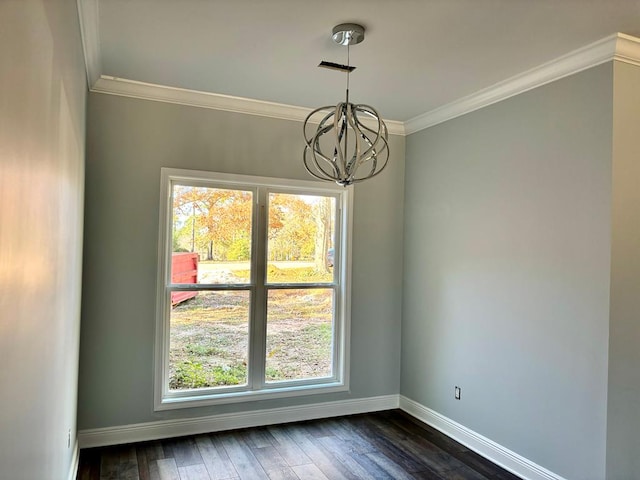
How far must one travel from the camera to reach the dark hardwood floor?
3.07 m

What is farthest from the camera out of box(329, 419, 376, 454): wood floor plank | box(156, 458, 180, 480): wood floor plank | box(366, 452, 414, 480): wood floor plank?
box(329, 419, 376, 454): wood floor plank

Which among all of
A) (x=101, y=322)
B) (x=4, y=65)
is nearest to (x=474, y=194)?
(x=101, y=322)

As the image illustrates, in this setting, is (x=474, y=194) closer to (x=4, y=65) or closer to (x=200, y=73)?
(x=200, y=73)

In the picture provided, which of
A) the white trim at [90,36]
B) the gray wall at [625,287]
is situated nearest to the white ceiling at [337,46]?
the white trim at [90,36]

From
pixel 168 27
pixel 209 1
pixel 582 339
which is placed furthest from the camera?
pixel 582 339

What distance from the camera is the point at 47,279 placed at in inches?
66.0

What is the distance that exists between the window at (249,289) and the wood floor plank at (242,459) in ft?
1.08

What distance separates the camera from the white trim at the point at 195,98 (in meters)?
3.39

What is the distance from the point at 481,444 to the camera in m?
3.44

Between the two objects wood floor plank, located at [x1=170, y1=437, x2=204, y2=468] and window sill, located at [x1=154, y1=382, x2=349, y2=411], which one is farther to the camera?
window sill, located at [x1=154, y1=382, x2=349, y2=411]

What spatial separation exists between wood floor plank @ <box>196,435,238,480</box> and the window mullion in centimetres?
57

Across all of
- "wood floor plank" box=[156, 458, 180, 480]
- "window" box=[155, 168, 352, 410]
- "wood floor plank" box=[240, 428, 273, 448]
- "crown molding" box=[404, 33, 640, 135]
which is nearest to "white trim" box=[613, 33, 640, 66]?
"crown molding" box=[404, 33, 640, 135]

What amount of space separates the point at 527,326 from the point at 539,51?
171 cm

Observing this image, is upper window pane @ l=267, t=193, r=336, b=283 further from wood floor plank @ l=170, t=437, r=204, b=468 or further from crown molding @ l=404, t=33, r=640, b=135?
wood floor plank @ l=170, t=437, r=204, b=468
